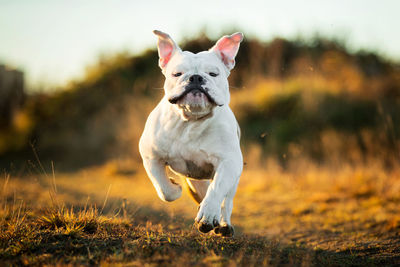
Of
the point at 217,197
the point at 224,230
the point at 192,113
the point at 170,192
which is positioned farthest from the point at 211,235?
the point at 192,113

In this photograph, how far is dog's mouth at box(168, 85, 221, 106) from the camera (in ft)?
11.8

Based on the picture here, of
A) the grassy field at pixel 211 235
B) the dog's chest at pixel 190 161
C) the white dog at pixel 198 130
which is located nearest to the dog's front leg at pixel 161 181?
the white dog at pixel 198 130

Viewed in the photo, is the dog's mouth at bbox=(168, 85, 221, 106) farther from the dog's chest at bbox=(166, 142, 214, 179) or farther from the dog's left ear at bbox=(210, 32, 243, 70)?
the dog's left ear at bbox=(210, 32, 243, 70)

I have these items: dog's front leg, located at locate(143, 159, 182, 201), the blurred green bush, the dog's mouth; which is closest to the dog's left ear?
the dog's mouth

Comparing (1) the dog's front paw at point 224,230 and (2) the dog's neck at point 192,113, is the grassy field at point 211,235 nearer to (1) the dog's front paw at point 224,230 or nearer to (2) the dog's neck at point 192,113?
(1) the dog's front paw at point 224,230

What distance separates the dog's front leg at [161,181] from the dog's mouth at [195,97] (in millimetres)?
883

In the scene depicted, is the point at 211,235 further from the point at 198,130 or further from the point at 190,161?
the point at 198,130

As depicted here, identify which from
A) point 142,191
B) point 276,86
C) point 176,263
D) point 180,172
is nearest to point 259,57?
point 276,86

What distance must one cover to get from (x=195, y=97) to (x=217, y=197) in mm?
937

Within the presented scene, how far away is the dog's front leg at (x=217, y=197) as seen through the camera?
3.32 metres

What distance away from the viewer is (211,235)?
13.3 ft

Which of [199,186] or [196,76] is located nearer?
[196,76]

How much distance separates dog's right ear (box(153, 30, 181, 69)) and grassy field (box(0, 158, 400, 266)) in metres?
1.62

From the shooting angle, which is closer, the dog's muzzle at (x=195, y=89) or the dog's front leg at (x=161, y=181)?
the dog's muzzle at (x=195, y=89)
